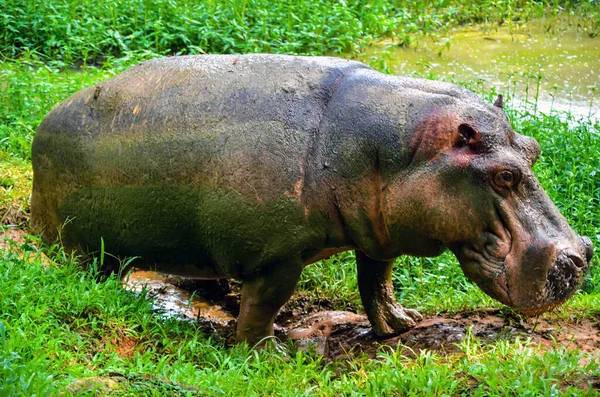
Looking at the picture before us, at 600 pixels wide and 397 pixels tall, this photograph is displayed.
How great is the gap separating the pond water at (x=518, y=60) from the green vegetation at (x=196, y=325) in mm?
243

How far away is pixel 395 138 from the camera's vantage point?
452 centimetres

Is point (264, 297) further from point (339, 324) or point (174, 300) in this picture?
point (174, 300)

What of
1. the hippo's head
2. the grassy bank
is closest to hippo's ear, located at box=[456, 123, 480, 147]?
the hippo's head

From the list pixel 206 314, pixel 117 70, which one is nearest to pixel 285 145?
pixel 206 314

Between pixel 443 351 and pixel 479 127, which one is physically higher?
pixel 479 127

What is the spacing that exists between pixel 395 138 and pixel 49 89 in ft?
13.9

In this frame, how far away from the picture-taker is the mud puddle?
5.03 m

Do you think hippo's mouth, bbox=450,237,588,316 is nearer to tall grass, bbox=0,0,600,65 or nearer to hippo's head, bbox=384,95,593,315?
hippo's head, bbox=384,95,593,315

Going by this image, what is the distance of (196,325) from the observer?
17.1 feet

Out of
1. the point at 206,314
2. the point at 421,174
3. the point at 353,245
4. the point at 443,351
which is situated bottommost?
the point at 206,314

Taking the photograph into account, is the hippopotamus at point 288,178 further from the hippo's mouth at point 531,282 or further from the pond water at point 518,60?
the pond water at point 518,60

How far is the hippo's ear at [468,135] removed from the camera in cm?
430

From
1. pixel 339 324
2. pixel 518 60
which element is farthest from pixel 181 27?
pixel 339 324

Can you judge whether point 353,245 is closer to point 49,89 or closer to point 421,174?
point 421,174
